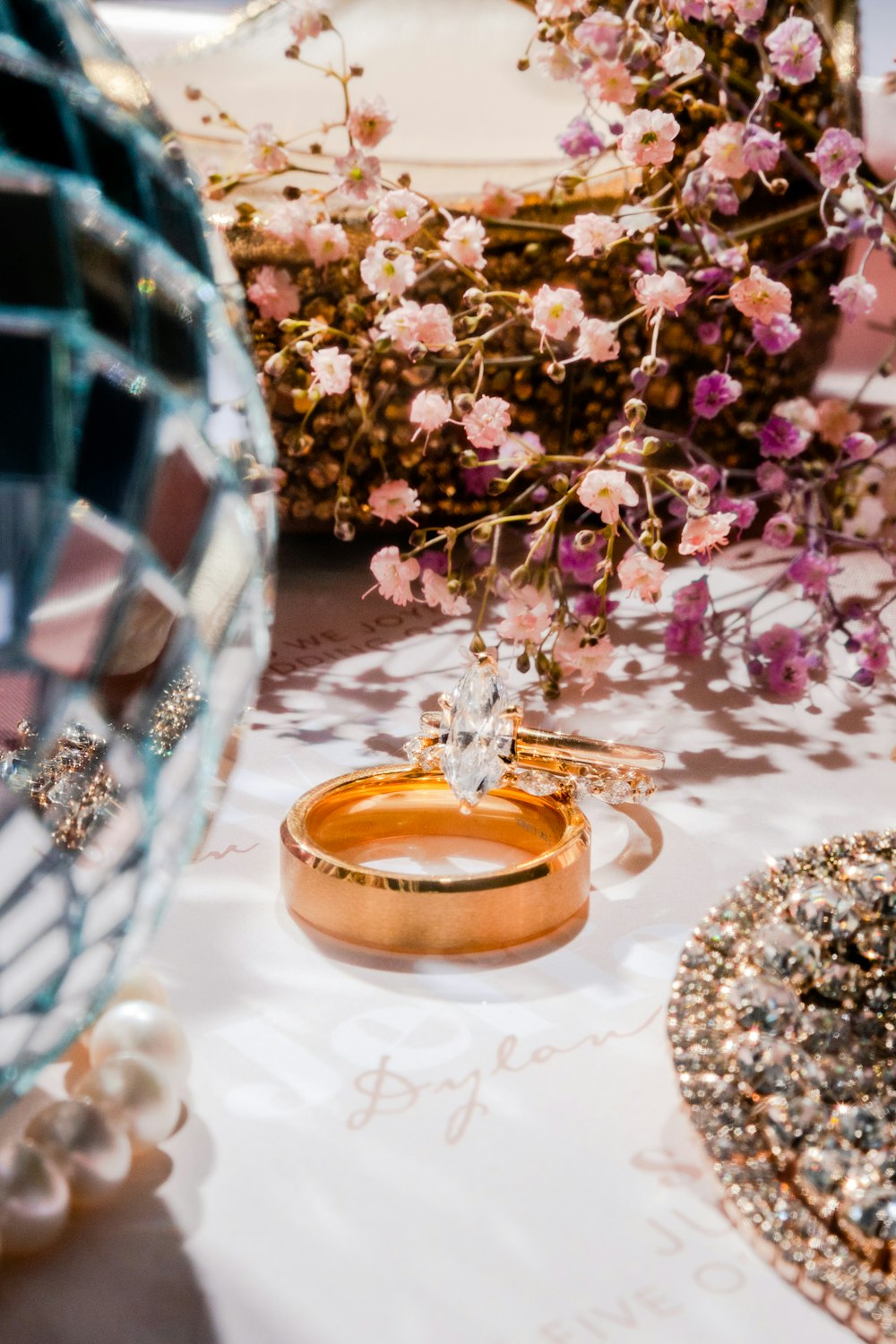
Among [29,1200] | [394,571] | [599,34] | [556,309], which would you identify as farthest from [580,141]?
[29,1200]

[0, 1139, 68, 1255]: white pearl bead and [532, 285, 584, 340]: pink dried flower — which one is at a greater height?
[532, 285, 584, 340]: pink dried flower

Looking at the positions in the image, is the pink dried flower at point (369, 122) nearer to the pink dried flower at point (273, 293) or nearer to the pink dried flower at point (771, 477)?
the pink dried flower at point (273, 293)

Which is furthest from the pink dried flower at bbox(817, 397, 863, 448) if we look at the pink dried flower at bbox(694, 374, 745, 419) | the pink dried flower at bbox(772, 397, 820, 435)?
the pink dried flower at bbox(694, 374, 745, 419)

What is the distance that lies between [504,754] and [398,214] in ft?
0.90

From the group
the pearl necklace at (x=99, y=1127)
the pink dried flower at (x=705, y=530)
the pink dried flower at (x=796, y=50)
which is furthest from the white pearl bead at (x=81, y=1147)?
the pink dried flower at (x=796, y=50)

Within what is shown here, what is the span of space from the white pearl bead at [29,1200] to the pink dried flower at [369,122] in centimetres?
52

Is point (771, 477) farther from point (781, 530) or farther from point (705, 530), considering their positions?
point (705, 530)

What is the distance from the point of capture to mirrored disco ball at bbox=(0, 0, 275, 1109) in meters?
0.26

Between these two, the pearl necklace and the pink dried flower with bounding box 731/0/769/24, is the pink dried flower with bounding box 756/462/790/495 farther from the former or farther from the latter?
the pearl necklace

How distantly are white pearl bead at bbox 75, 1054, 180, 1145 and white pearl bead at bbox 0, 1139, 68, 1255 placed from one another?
34mm

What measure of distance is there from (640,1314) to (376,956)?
0.20 meters

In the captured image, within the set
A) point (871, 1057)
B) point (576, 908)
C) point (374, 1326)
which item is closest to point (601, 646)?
point (576, 908)

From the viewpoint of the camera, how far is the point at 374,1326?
1.07 feet

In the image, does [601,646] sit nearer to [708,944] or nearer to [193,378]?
[708,944]
